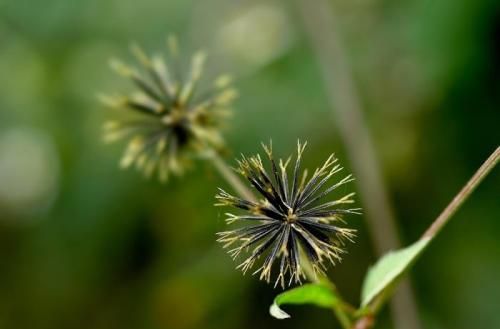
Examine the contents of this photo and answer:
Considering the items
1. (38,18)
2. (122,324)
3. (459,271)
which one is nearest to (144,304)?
(122,324)

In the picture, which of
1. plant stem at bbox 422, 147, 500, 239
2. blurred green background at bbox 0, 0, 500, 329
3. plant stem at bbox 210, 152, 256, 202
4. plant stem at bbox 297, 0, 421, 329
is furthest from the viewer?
blurred green background at bbox 0, 0, 500, 329

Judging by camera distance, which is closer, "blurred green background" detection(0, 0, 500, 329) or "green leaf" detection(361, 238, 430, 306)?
"green leaf" detection(361, 238, 430, 306)

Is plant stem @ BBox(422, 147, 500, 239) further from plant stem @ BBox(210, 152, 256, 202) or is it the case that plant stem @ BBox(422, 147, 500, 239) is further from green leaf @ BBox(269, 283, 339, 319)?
plant stem @ BBox(210, 152, 256, 202)

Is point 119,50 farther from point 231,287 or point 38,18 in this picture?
point 231,287

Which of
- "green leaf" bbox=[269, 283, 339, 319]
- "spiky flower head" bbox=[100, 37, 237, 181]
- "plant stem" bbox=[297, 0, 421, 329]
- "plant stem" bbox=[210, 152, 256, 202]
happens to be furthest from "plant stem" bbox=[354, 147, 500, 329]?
"plant stem" bbox=[297, 0, 421, 329]

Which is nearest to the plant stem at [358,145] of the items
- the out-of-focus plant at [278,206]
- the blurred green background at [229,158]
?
the blurred green background at [229,158]

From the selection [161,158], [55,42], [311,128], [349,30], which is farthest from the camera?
[55,42]

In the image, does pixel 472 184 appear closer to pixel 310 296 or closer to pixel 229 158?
pixel 310 296
